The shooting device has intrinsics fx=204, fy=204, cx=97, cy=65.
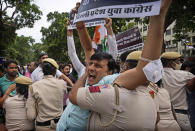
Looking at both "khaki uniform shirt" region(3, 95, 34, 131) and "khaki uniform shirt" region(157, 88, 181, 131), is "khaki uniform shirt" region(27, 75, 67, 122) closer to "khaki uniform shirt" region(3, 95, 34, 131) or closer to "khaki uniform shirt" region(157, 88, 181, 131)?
"khaki uniform shirt" region(3, 95, 34, 131)

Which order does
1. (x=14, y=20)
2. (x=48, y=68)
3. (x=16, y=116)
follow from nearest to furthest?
(x=16, y=116), (x=48, y=68), (x=14, y=20)

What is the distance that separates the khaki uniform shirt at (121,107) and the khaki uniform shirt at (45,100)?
152 centimetres

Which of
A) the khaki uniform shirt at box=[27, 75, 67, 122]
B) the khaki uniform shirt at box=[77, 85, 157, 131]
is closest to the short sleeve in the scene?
the khaki uniform shirt at box=[77, 85, 157, 131]

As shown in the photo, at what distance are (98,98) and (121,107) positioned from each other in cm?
18

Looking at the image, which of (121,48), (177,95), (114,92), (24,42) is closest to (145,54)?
(114,92)

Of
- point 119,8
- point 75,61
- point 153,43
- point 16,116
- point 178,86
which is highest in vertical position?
point 119,8

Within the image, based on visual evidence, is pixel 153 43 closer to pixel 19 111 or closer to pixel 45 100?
pixel 45 100

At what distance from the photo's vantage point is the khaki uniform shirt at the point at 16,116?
301cm

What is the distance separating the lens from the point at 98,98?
146cm

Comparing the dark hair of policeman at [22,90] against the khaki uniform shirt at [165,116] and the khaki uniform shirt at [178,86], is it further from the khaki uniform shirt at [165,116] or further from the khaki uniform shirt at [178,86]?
the khaki uniform shirt at [178,86]

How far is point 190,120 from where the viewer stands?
3293mm

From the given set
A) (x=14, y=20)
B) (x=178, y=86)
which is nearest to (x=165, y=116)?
(x=178, y=86)

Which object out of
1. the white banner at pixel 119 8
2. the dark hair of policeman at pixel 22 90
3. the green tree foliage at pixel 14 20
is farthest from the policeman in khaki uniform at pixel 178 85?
the green tree foliage at pixel 14 20

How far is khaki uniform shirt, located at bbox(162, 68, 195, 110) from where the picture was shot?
325 centimetres
